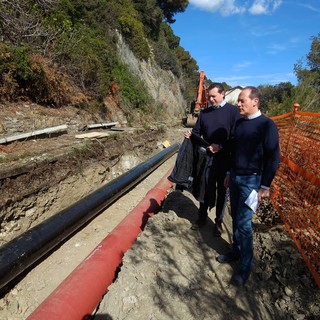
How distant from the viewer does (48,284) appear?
3.82 meters

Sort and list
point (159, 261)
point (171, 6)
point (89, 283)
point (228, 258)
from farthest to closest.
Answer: point (171, 6) → point (228, 258) → point (159, 261) → point (89, 283)

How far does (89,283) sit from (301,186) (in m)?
3.22

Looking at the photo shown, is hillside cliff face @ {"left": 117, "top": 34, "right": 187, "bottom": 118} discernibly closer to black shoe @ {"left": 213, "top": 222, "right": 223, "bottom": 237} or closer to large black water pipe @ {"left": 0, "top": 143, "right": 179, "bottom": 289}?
large black water pipe @ {"left": 0, "top": 143, "right": 179, "bottom": 289}

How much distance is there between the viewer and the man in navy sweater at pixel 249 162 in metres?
2.89

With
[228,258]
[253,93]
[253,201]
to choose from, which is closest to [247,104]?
[253,93]

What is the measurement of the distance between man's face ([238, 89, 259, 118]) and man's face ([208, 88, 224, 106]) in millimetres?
803

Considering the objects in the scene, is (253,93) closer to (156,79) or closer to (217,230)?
(217,230)

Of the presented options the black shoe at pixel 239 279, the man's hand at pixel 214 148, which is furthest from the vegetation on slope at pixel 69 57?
the black shoe at pixel 239 279

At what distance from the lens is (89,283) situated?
289 cm

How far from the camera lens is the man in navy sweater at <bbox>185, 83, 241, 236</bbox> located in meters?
3.82

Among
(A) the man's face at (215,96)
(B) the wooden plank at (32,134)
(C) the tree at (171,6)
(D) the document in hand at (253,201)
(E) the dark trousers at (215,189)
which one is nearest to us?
(D) the document in hand at (253,201)

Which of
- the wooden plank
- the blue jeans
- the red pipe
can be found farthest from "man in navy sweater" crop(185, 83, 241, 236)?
the wooden plank

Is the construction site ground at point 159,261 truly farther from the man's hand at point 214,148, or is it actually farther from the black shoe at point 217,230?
the man's hand at point 214,148

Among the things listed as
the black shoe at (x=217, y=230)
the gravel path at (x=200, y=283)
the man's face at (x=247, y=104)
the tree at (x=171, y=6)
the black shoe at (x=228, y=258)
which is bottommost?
the gravel path at (x=200, y=283)
